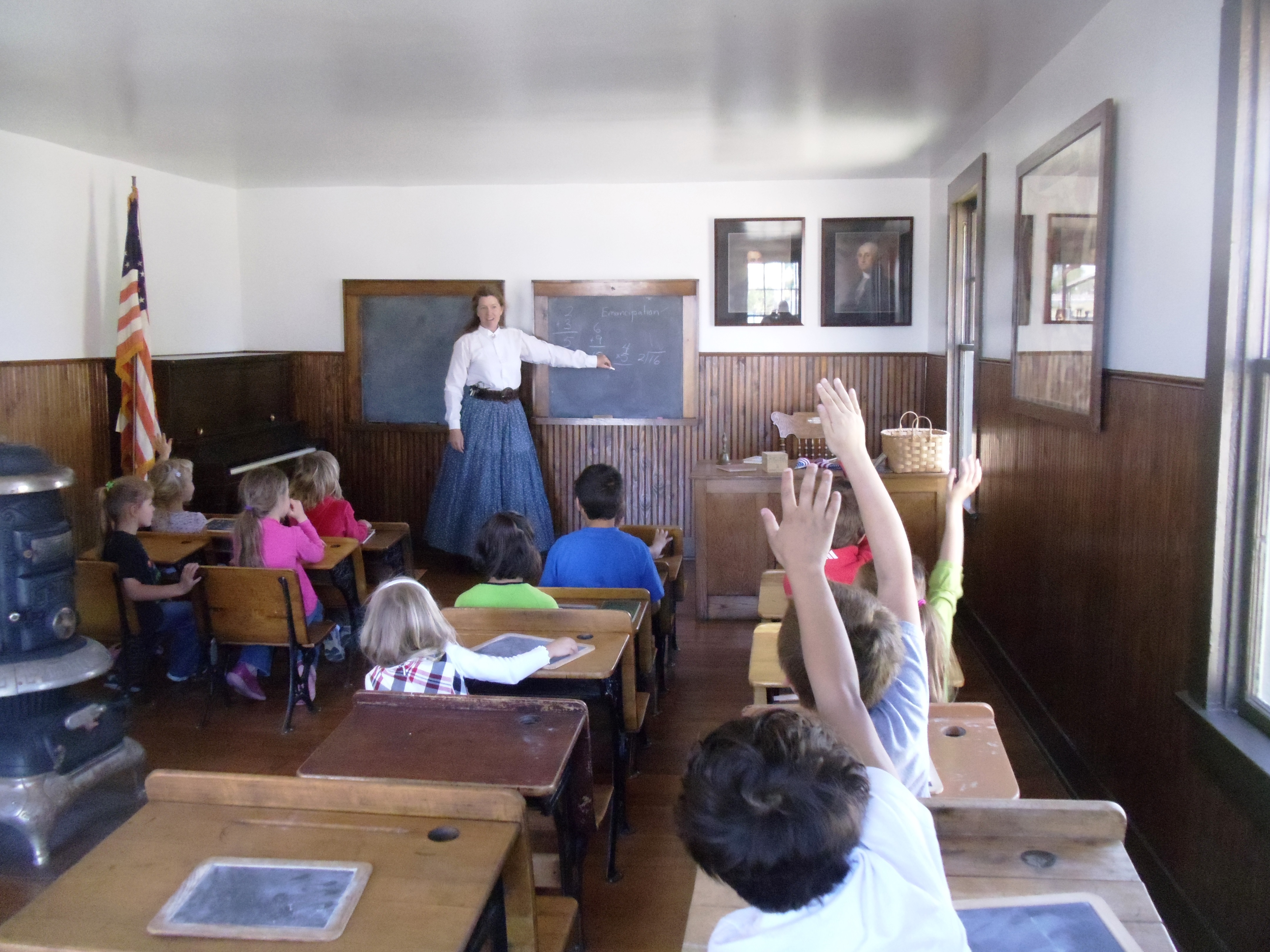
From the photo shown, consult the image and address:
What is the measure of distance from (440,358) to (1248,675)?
5494mm

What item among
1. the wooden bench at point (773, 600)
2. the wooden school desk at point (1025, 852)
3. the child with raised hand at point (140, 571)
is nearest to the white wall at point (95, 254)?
the child with raised hand at point (140, 571)

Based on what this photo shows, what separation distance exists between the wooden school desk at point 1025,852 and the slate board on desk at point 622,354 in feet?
18.0

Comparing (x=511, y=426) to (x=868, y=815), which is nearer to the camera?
(x=868, y=815)

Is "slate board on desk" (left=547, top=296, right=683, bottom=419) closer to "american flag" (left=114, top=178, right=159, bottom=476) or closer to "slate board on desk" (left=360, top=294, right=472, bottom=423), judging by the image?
"slate board on desk" (left=360, top=294, right=472, bottom=423)

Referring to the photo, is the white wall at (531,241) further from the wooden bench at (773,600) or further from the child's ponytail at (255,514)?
the wooden bench at (773,600)

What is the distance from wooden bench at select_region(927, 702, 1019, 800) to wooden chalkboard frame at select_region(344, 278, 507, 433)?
16.9ft

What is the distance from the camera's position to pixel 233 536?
4246mm

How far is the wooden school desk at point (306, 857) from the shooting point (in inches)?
52.6

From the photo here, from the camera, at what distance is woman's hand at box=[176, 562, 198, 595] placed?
3783mm

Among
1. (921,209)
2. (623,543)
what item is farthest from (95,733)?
(921,209)

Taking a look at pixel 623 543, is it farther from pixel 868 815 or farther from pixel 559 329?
pixel 559 329

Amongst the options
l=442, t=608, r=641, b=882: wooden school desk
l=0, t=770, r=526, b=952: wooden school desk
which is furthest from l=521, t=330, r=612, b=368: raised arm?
l=0, t=770, r=526, b=952: wooden school desk

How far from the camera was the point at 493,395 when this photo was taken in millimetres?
6504

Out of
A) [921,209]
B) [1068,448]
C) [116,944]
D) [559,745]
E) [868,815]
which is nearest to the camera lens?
[868,815]
